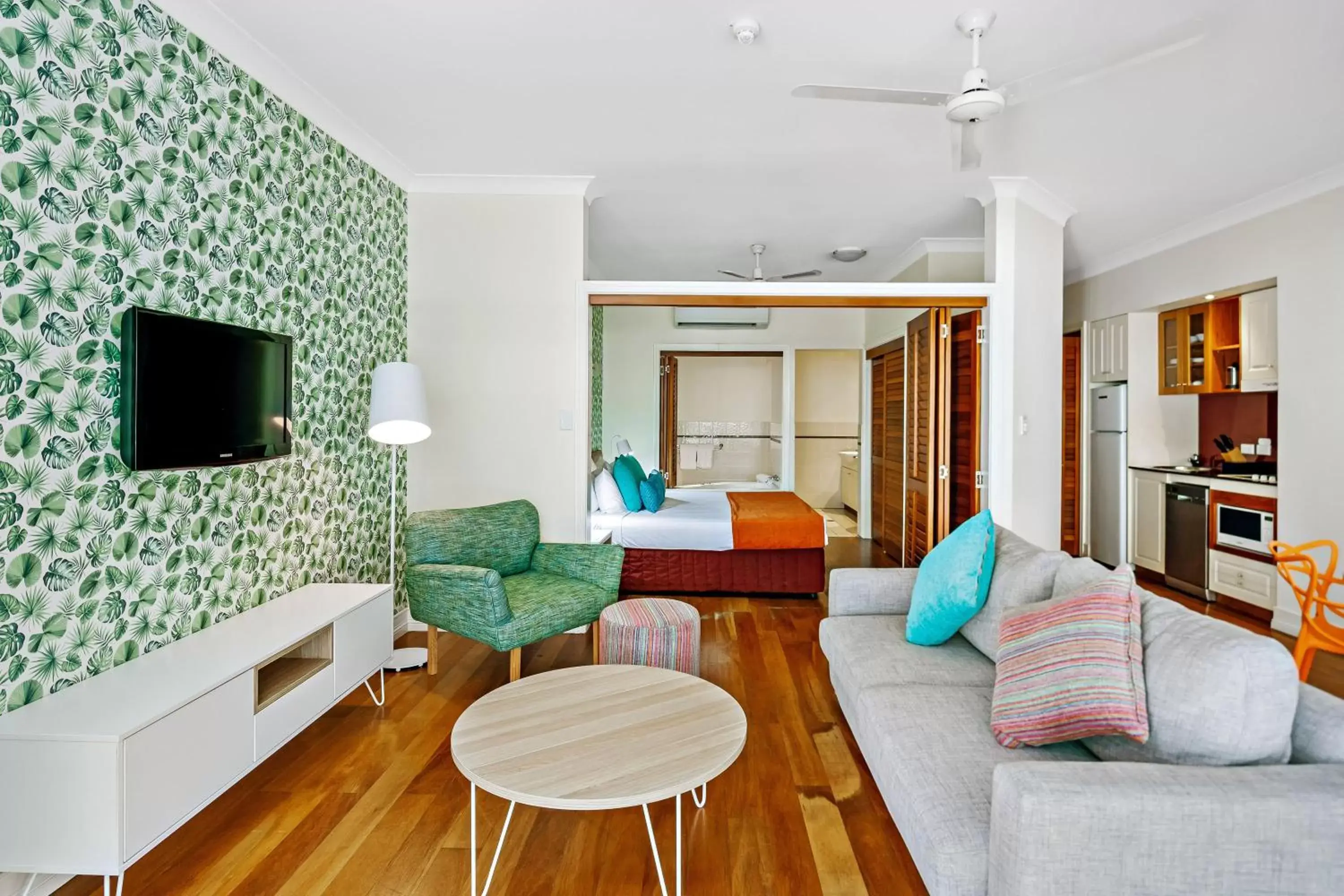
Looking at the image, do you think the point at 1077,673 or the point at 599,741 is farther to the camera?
the point at 599,741

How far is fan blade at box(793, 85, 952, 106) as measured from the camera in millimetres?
2262

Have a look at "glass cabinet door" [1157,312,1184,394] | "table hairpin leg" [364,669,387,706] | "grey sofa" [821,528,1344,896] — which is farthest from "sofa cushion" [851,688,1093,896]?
"glass cabinet door" [1157,312,1184,394]

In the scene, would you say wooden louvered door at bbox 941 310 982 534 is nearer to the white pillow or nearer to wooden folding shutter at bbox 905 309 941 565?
wooden folding shutter at bbox 905 309 941 565

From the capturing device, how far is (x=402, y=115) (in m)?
3.20

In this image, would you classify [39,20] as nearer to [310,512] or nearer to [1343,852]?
[310,512]

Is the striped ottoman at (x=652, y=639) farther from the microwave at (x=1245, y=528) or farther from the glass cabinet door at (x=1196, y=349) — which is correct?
the glass cabinet door at (x=1196, y=349)

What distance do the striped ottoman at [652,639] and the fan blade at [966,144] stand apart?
2.07 meters

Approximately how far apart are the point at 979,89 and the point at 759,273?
3.52 m

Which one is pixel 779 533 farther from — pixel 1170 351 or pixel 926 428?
pixel 1170 351

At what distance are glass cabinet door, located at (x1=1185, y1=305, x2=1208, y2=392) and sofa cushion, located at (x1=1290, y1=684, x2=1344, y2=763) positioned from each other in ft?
14.3

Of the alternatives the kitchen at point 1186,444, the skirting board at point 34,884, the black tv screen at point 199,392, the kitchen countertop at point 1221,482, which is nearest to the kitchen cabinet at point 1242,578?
the kitchen at point 1186,444

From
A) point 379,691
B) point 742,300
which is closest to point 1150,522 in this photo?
point 742,300

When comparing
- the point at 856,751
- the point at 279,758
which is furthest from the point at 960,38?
the point at 279,758

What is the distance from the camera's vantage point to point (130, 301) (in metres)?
2.11
